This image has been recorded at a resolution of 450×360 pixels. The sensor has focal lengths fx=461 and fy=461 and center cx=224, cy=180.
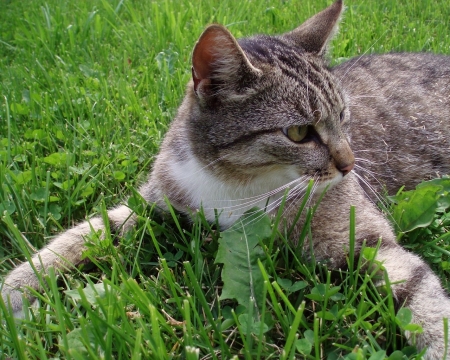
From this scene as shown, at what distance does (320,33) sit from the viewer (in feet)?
8.24

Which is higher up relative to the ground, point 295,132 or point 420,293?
point 295,132

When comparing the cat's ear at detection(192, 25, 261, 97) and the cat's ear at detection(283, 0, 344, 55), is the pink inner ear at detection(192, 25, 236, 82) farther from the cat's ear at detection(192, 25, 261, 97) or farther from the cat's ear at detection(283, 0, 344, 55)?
the cat's ear at detection(283, 0, 344, 55)

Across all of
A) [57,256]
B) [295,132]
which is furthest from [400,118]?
[57,256]

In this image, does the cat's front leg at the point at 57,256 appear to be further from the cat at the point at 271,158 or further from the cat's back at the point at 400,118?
the cat's back at the point at 400,118

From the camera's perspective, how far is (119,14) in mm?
5492

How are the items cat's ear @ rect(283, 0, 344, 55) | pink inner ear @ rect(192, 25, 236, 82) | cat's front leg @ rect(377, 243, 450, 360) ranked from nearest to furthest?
cat's front leg @ rect(377, 243, 450, 360) < pink inner ear @ rect(192, 25, 236, 82) < cat's ear @ rect(283, 0, 344, 55)

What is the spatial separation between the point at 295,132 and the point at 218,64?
47 cm

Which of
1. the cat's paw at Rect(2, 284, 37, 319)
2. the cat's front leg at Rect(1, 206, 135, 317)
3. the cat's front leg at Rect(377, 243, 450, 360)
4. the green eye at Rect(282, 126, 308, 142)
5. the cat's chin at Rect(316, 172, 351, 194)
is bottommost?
the cat's front leg at Rect(377, 243, 450, 360)

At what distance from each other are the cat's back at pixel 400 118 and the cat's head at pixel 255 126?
0.61 meters

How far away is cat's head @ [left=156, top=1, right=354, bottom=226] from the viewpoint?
2.11 m

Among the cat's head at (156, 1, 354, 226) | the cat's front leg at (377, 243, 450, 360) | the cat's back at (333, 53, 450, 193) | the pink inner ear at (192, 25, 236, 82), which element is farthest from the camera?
the cat's back at (333, 53, 450, 193)

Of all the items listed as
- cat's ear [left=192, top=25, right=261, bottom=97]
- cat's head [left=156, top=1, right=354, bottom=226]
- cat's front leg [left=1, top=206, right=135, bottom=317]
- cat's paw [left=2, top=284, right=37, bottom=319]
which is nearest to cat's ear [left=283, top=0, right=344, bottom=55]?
cat's head [left=156, top=1, right=354, bottom=226]

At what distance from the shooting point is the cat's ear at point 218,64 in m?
1.98

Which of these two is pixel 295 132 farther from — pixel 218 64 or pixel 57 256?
pixel 57 256
